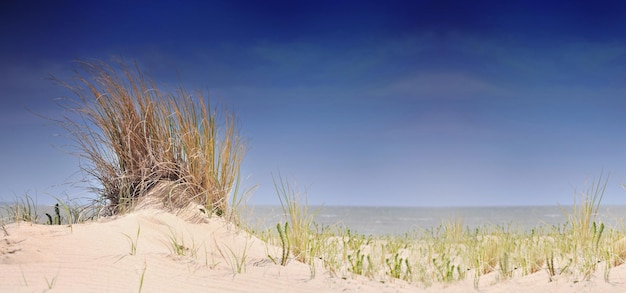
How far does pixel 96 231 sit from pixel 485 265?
132 inches

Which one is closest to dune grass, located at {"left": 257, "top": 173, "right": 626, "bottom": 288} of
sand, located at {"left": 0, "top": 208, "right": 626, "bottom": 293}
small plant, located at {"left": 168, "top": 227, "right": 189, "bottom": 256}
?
sand, located at {"left": 0, "top": 208, "right": 626, "bottom": 293}

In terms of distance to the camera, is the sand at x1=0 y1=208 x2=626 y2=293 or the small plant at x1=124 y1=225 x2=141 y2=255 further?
the small plant at x1=124 y1=225 x2=141 y2=255

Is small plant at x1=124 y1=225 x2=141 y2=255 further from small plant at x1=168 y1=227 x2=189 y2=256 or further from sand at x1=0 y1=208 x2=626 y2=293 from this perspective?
small plant at x1=168 y1=227 x2=189 y2=256

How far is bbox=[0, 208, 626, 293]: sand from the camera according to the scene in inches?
126

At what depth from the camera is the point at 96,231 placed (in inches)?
156

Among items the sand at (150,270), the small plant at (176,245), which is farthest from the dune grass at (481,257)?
the small plant at (176,245)

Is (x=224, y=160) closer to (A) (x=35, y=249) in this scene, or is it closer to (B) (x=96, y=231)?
(B) (x=96, y=231)

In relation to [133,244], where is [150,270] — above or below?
below

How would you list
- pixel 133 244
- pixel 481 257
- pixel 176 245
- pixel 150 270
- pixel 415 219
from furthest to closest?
1. pixel 415 219
2. pixel 481 257
3. pixel 176 245
4. pixel 133 244
5. pixel 150 270

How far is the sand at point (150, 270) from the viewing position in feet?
10.5

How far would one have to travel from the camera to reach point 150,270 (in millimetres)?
3367

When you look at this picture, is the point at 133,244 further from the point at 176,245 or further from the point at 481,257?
the point at 481,257

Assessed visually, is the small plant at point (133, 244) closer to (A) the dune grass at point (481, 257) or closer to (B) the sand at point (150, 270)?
(B) the sand at point (150, 270)

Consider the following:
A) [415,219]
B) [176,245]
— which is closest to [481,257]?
[176,245]
